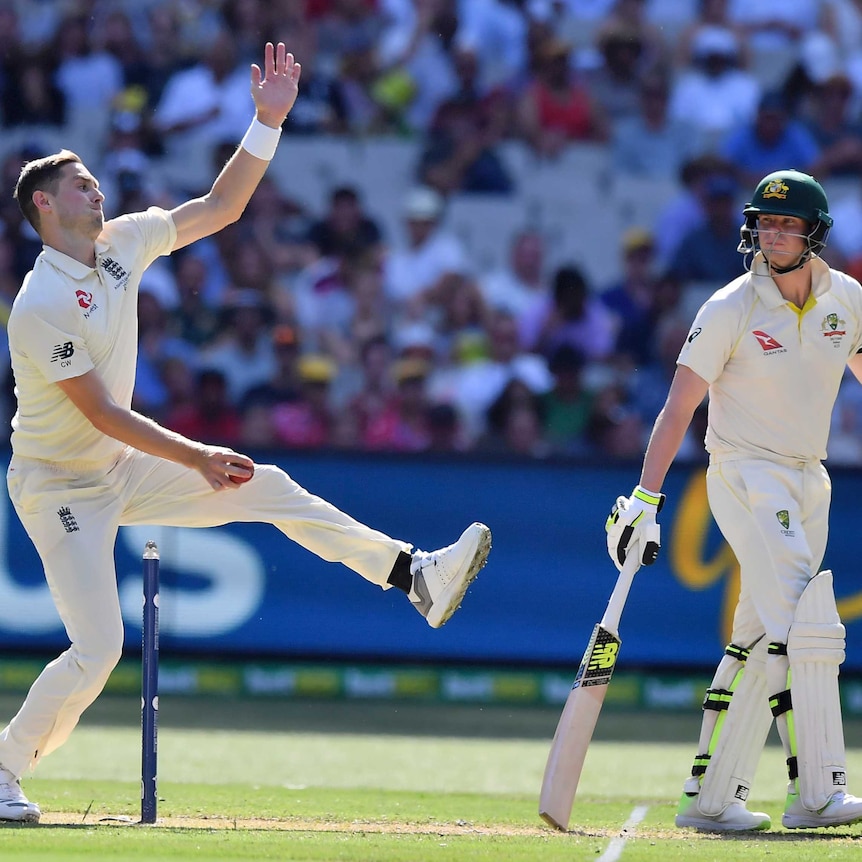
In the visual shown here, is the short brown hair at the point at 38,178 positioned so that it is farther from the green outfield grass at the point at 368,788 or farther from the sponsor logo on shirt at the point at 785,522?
the sponsor logo on shirt at the point at 785,522

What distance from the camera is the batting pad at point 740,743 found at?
5938 millimetres

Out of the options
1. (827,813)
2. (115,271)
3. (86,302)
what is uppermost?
(115,271)

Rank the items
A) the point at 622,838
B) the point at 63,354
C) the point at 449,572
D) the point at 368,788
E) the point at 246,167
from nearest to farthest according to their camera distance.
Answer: the point at 63,354 → the point at 622,838 → the point at 449,572 → the point at 246,167 → the point at 368,788

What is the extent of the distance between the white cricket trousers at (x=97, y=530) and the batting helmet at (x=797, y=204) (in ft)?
6.09

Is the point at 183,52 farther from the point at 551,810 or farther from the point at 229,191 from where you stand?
the point at 551,810

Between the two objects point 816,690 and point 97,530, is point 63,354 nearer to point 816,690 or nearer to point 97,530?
point 97,530

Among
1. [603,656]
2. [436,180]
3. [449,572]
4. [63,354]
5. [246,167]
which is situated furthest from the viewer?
[436,180]

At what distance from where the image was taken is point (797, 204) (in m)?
5.77

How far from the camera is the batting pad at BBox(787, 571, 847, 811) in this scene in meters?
5.61

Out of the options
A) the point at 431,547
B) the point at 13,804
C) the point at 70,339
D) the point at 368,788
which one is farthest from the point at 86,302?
the point at 431,547

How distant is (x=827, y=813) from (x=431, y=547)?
4.33 metres

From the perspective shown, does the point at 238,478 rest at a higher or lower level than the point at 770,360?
lower

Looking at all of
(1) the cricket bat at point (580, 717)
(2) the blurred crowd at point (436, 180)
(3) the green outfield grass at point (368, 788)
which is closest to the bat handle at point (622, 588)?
(1) the cricket bat at point (580, 717)

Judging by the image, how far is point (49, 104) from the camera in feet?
44.0
